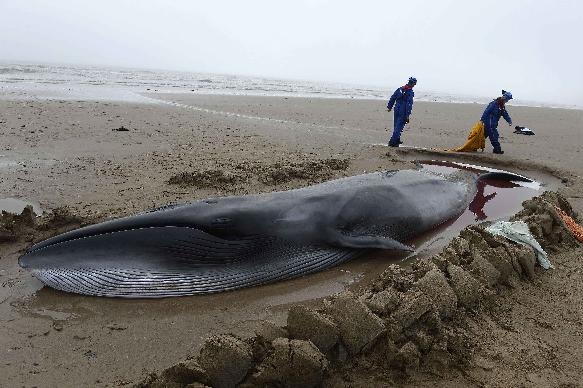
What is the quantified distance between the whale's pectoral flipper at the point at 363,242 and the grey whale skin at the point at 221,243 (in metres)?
0.01

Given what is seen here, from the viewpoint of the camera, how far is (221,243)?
172 inches

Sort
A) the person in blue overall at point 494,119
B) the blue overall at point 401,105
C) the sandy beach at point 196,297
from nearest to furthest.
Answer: the sandy beach at point 196,297
the person in blue overall at point 494,119
the blue overall at point 401,105

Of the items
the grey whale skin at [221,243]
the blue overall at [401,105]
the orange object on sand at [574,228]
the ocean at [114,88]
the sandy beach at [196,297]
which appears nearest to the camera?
the sandy beach at [196,297]

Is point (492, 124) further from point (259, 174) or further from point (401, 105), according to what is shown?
point (259, 174)

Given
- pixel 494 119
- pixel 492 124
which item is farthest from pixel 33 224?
pixel 494 119

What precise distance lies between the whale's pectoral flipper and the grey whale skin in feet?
0.03

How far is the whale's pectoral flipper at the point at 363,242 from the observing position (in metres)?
4.82

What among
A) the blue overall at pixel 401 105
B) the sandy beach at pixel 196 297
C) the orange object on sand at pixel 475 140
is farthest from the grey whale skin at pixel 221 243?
the blue overall at pixel 401 105

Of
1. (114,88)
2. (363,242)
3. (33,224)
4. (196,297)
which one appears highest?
(114,88)

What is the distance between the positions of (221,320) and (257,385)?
1067 millimetres

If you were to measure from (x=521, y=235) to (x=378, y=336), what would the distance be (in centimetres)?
261

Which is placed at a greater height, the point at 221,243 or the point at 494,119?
the point at 494,119

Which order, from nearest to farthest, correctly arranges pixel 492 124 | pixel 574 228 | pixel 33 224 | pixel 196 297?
pixel 196 297, pixel 33 224, pixel 574 228, pixel 492 124

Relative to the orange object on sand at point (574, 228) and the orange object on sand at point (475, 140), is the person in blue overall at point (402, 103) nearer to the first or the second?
the orange object on sand at point (475, 140)
